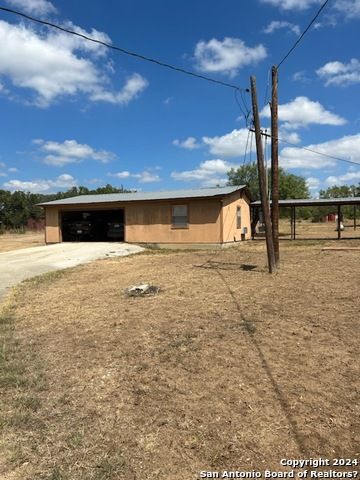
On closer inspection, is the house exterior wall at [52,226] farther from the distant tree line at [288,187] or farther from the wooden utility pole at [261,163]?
the distant tree line at [288,187]

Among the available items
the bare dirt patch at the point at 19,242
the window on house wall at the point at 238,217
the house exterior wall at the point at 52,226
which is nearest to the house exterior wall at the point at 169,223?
the window on house wall at the point at 238,217

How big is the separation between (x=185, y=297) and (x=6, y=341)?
3367 mm

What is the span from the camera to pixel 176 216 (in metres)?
18.5

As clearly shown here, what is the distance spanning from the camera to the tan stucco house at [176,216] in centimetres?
1761

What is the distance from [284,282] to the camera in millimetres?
8531

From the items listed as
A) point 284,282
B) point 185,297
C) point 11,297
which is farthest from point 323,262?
point 11,297

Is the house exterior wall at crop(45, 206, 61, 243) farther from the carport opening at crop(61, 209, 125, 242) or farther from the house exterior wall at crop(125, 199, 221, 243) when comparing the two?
the house exterior wall at crop(125, 199, 221, 243)

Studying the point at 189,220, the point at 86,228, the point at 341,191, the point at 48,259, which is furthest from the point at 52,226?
the point at 341,191

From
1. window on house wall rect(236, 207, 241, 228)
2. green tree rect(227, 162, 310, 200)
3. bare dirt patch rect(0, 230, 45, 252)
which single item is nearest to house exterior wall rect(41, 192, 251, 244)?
window on house wall rect(236, 207, 241, 228)

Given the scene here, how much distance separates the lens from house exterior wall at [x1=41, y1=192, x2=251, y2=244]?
17.6 meters

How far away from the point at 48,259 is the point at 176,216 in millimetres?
6859

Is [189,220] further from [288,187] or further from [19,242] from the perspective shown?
[288,187]

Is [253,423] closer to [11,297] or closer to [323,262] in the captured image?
[11,297]

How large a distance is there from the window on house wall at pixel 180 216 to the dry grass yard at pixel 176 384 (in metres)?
11.2
